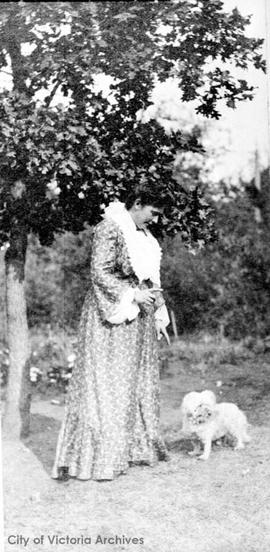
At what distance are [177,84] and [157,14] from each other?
57cm

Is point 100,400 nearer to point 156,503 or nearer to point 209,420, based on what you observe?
point 156,503

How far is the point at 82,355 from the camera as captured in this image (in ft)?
14.5

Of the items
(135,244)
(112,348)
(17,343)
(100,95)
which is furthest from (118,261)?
(17,343)

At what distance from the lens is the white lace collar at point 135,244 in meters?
4.45

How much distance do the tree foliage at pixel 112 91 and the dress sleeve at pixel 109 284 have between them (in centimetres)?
48

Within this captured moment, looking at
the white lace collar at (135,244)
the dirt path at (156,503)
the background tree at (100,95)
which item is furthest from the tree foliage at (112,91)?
the dirt path at (156,503)

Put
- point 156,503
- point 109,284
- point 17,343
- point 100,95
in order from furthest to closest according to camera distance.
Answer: point 17,343, point 100,95, point 109,284, point 156,503

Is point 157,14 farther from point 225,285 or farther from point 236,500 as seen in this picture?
point 225,285

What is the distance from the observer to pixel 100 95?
475 cm

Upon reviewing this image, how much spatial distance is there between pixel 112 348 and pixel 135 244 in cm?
70

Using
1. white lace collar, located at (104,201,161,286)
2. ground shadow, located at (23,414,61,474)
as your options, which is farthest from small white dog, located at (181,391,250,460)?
ground shadow, located at (23,414,61,474)

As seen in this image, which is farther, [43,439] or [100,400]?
[43,439]

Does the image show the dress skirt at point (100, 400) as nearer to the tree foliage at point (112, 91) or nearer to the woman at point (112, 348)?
the woman at point (112, 348)

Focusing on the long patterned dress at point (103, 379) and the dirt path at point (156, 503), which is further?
the long patterned dress at point (103, 379)
